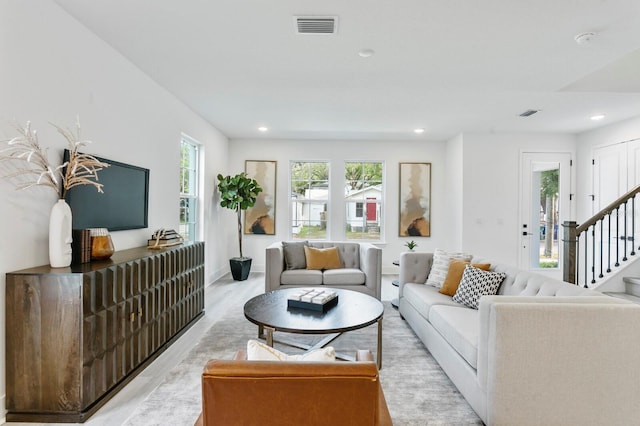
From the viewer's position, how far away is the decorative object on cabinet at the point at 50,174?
2.08 m

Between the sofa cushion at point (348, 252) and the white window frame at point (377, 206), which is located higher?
the white window frame at point (377, 206)

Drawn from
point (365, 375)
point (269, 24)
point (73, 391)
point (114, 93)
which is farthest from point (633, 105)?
point (73, 391)

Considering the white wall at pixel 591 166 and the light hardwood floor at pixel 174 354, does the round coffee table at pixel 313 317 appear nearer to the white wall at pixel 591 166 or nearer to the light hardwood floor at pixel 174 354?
the light hardwood floor at pixel 174 354

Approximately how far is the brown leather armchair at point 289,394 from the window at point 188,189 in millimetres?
4102

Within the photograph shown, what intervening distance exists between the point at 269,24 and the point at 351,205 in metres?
4.75

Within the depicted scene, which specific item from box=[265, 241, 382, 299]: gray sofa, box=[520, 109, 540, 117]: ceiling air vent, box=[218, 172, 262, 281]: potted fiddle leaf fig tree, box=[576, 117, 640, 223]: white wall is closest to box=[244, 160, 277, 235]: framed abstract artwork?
box=[218, 172, 262, 281]: potted fiddle leaf fig tree

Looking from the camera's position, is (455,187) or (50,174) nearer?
(50,174)

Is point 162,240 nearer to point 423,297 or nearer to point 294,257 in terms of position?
point 294,257

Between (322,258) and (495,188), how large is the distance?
358 cm

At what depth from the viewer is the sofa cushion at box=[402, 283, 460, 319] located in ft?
10.3

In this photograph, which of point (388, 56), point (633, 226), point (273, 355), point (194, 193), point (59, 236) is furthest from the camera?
point (194, 193)

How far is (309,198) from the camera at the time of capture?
7.05 meters

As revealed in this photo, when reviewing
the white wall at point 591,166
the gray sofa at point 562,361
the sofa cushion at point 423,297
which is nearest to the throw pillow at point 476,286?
the sofa cushion at point 423,297

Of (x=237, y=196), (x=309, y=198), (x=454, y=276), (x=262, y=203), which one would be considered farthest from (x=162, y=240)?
(x=309, y=198)
